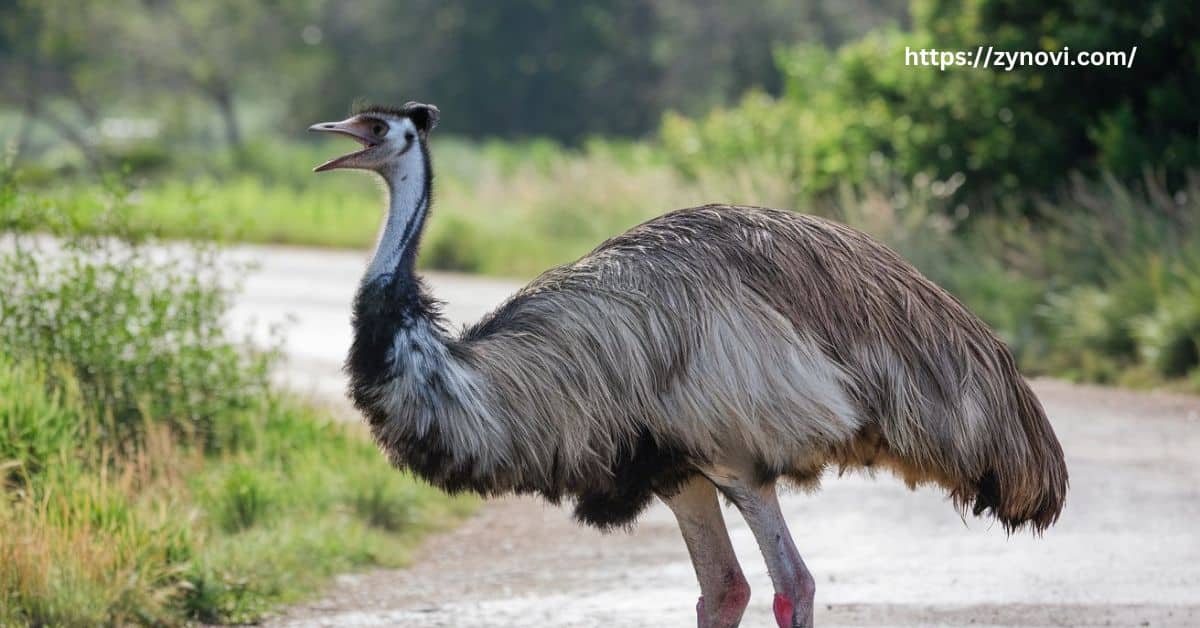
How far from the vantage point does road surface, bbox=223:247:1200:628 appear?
22.4 feet

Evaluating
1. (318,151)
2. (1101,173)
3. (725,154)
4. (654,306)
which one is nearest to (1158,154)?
(1101,173)

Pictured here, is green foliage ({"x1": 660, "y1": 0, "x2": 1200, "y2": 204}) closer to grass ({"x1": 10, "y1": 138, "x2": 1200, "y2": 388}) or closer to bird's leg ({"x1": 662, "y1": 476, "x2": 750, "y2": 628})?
grass ({"x1": 10, "y1": 138, "x2": 1200, "y2": 388})

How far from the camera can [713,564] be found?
5930 millimetres

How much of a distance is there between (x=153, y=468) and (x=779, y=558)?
3925mm

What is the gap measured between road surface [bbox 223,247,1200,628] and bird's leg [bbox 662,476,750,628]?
2.57ft

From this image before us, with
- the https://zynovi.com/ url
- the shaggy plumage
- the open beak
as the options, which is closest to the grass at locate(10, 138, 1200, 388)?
the https://zynovi.com/ url

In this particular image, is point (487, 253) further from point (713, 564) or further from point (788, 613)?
point (788, 613)

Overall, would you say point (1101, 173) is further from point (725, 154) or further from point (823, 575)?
point (823, 575)

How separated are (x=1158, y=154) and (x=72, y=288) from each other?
845 centimetres

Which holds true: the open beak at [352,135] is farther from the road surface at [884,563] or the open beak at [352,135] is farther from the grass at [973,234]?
the grass at [973,234]

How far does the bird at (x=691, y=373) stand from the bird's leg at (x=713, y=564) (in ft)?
0.58

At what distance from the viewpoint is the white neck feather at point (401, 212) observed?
535cm

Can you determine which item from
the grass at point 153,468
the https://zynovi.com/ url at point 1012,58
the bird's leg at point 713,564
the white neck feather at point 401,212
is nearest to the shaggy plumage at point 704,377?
the white neck feather at point 401,212

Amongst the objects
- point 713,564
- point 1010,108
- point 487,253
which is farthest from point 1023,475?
point 487,253
